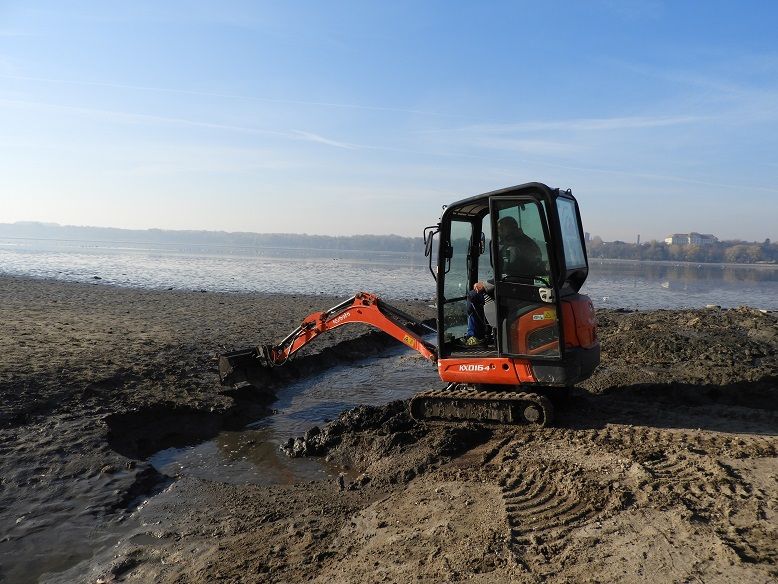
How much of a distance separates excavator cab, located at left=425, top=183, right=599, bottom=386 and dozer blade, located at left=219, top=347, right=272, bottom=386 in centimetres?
400

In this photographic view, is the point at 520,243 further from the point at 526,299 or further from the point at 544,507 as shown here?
the point at 544,507

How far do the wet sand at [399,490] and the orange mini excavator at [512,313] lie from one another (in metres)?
0.42

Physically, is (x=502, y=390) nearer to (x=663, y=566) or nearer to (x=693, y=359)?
(x=663, y=566)

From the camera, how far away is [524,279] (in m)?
6.72

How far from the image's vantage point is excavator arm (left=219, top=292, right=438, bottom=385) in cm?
819

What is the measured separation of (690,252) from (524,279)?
5697 inches

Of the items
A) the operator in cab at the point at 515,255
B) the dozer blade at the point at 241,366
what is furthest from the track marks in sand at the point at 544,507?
the dozer blade at the point at 241,366

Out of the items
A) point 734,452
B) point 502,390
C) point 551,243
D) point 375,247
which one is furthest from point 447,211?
point 375,247

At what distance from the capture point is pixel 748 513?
4.38m

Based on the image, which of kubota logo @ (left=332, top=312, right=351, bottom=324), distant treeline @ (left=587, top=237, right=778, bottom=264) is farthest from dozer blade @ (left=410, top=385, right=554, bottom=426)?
distant treeline @ (left=587, top=237, right=778, bottom=264)

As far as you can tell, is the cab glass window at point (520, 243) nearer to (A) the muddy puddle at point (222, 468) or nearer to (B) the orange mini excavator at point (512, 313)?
(B) the orange mini excavator at point (512, 313)

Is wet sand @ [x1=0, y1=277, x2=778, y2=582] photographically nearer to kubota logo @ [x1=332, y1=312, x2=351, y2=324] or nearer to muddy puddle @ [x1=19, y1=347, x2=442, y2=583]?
muddy puddle @ [x1=19, y1=347, x2=442, y2=583]

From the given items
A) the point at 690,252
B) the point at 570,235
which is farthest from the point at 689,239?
the point at 570,235

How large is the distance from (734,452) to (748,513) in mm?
1486
